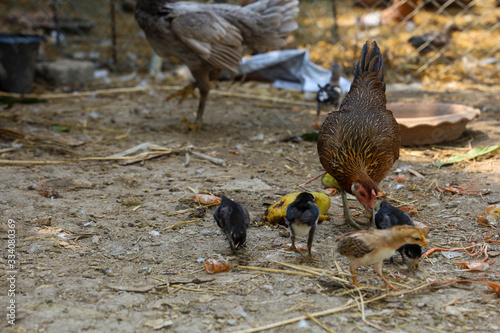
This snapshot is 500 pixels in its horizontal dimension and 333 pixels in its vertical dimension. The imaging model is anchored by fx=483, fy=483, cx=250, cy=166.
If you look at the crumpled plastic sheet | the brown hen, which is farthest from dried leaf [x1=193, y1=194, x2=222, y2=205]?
the crumpled plastic sheet

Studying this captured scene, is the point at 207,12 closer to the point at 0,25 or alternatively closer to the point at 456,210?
the point at 456,210

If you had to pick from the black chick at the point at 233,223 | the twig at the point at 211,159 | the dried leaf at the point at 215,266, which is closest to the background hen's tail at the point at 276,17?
the twig at the point at 211,159

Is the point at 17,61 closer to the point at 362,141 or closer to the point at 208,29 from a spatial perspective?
the point at 208,29

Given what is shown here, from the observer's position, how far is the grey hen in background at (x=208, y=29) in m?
5.60

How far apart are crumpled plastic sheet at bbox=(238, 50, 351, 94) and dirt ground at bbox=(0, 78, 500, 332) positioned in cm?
205

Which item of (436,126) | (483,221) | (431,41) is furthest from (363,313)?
(431,41)

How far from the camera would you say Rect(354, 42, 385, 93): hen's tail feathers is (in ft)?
12.7

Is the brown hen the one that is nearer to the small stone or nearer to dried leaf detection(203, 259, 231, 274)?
dried leaf detection(203, 259, 231, 274)

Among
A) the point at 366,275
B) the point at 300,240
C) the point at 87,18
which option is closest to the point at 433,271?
the point at 366,275

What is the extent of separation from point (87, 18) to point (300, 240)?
936 cm

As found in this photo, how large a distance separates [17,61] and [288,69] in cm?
423

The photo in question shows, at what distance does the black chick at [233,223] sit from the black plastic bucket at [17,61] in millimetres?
5499

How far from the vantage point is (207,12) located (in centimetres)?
571

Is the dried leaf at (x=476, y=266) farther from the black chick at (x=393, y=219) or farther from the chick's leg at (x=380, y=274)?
the chick's leg at (x=380, y=274)
